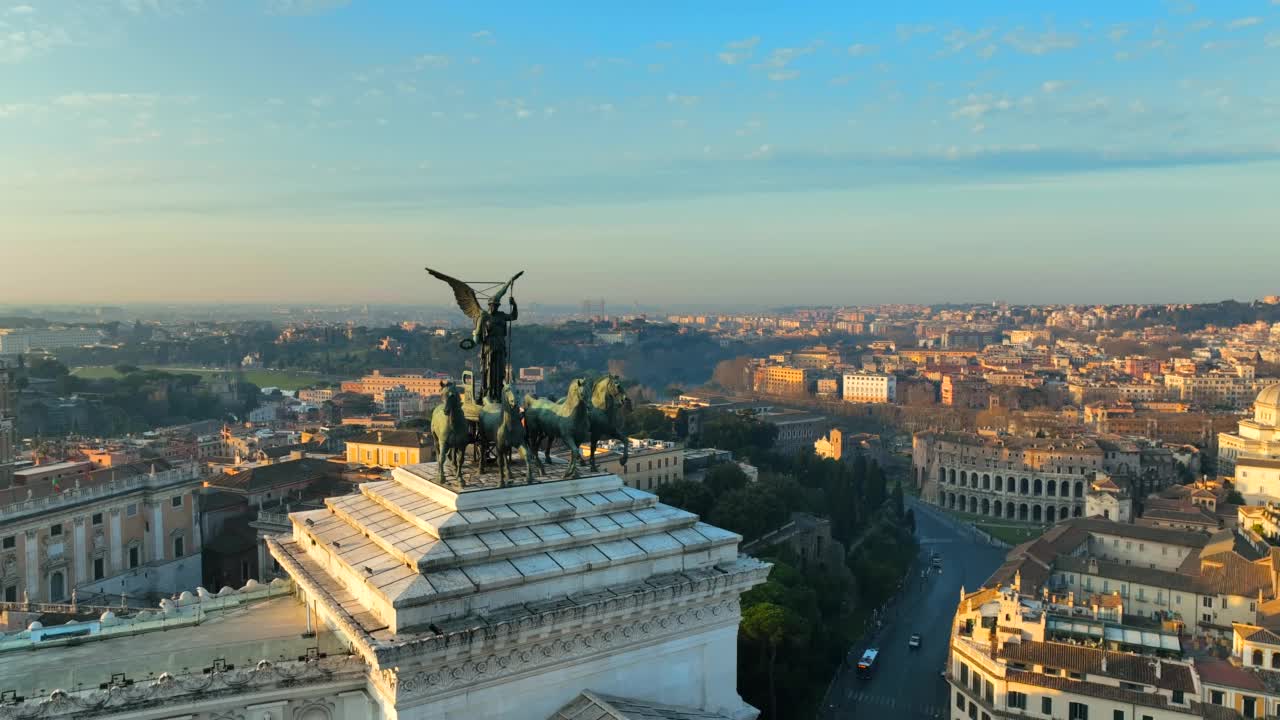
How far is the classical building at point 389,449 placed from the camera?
48406 millimetres

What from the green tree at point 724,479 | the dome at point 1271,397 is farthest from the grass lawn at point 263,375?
the dome at point 1271,397

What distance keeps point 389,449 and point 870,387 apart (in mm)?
94989

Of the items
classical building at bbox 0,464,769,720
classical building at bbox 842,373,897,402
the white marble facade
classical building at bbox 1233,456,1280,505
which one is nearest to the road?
classical building at bbox 1233,456,1280,505

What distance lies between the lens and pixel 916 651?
1532 inches

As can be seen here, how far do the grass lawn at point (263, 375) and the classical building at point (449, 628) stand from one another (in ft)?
339

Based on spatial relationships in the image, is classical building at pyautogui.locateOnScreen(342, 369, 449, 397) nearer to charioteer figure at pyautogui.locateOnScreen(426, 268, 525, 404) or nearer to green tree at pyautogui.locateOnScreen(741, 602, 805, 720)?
green tree at pyautogui.locateOnScreen(741, 602, 805, 720)

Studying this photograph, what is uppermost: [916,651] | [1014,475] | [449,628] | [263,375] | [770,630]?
[449,628]

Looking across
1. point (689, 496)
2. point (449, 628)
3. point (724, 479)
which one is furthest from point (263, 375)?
point (449, 628)

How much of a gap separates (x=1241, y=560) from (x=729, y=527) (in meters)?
23.2

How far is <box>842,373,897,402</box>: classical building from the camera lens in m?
130

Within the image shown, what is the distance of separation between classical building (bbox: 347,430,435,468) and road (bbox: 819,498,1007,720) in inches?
975

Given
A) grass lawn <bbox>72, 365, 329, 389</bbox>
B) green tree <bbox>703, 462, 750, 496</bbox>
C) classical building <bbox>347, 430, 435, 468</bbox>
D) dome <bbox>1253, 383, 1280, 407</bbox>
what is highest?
dome <bbox>1253, 383, 1280, 407</bbox>

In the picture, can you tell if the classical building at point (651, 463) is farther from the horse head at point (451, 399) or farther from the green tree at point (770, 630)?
the horse head at point (451, 399)

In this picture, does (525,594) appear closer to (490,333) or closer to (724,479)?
(490,333)
